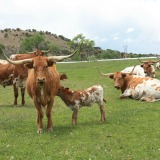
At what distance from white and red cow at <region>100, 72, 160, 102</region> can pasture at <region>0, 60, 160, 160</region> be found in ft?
4.77

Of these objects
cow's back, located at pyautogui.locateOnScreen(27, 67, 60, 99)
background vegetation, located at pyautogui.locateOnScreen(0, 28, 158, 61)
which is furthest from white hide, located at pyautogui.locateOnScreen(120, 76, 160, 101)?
background vegetation, located at pyautogui.locateOnScreen(0, 28, 158, 61)

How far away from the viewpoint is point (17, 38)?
120m

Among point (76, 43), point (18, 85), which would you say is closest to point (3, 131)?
point (18, 85)

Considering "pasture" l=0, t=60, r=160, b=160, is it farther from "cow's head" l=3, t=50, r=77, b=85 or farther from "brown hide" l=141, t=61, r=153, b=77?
"brown hide" l=141, t=61, r=153, b=77

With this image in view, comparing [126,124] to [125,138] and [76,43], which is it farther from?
[76,43]

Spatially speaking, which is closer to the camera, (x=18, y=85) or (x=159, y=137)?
(x=159, y=137)

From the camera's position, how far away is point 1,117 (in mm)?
15891

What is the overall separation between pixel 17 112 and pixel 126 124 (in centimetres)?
563

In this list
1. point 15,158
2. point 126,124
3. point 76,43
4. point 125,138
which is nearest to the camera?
point 15,158

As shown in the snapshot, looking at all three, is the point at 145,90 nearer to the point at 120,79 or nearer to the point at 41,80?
the point at 120,79

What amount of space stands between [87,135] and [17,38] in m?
111

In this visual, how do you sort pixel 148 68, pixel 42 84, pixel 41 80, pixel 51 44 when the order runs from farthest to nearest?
pixel 51 44
pixel 148 68
pixel 42 84
pixel 41 80

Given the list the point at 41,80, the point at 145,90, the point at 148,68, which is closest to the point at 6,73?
the point at 145,90

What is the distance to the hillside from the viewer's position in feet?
367
